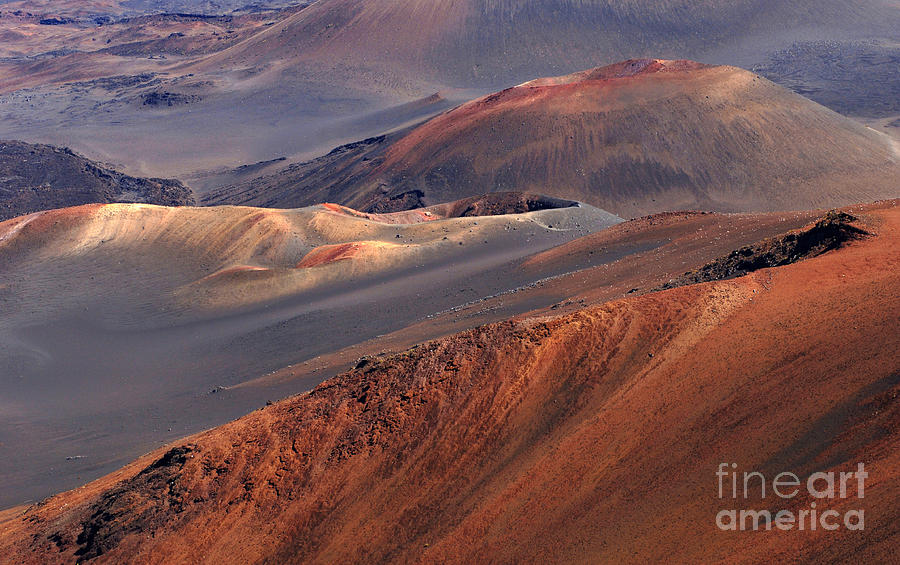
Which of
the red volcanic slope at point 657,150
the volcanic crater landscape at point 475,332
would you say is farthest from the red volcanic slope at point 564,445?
the red volcanic slope at point 657,150

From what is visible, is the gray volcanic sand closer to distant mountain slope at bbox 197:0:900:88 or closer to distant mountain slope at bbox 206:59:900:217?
distant mountain slope at bbox 206:59:900:217

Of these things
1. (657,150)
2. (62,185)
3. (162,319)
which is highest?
(62,185)

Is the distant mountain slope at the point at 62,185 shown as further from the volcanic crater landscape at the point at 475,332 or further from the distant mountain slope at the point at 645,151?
the distant mountain slope at the point at 645,151

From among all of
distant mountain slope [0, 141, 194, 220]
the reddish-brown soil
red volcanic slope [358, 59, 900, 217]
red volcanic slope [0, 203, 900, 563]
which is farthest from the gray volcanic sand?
distant mountain slope [0, 141, 194, 220]

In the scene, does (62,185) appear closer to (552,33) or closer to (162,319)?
(162,319)

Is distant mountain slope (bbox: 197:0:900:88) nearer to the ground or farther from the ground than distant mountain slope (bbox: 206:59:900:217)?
farther from the ground

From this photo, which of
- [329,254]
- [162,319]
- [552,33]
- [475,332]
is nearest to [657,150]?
[329,254]

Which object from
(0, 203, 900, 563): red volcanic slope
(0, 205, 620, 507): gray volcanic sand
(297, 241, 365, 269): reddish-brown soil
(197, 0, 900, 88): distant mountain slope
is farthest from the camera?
(197, 0, 900, 88): distant mountain slope
